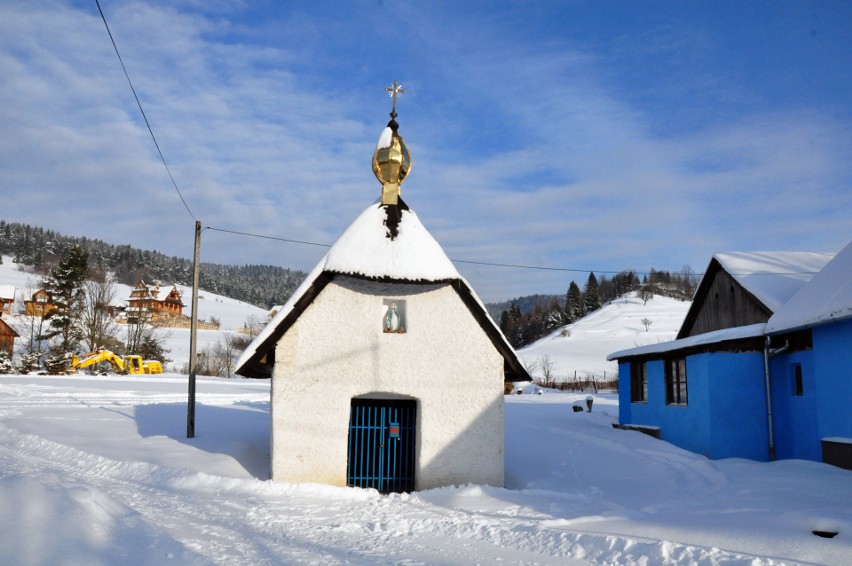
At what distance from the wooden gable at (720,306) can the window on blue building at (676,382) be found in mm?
2917

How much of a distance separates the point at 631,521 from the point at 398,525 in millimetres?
3489

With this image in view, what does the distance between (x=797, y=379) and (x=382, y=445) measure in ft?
34.6

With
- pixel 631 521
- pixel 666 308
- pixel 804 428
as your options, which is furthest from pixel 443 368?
pixel 666 308

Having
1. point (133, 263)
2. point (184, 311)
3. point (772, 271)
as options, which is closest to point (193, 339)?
point (772, 271)

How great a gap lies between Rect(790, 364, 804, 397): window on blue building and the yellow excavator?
43.4m

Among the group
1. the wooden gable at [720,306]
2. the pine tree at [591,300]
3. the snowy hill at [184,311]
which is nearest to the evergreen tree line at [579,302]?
the pine tree at [591,300]

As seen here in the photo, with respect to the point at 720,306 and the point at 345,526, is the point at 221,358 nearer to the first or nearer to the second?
the point at 720,306

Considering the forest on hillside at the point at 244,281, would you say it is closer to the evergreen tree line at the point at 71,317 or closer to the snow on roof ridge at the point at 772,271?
the evergreen tree line at the point at 71,317

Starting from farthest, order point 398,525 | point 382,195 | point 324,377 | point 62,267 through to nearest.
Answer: point 62,267, point 382,195, point 324,377, point 398,525

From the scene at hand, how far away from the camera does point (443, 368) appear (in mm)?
12820

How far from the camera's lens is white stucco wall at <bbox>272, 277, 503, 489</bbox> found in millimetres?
12211

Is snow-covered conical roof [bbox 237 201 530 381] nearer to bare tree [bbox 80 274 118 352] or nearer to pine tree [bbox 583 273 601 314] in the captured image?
bare tree [bbox 80 274 118 352]

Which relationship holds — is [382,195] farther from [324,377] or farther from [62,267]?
[62,267]

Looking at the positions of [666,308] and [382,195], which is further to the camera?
[666,308]
